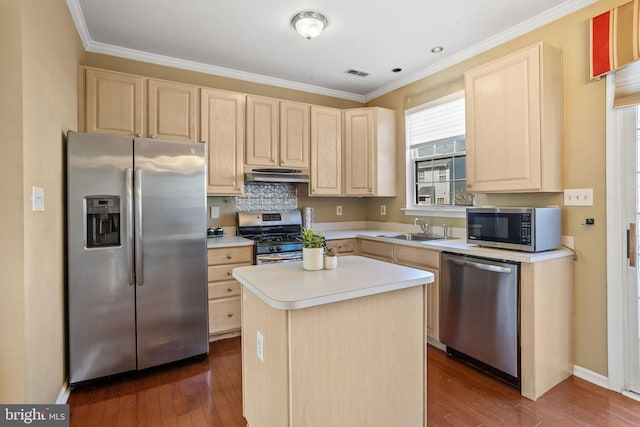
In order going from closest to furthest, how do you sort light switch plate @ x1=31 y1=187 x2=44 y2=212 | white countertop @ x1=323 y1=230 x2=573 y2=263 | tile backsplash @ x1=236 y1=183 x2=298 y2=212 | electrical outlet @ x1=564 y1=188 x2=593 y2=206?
light switch plate @ x1=31 y1=187 x2=44 y2=212, white countertop @ x1=323 y1=230 x2=573 y2=263, electrical outlet @ x1=564 y1=188 x2=593 y2=206, tile backsplash @ x1=236 y1=183 x2=298 y2=212

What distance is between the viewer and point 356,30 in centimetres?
273

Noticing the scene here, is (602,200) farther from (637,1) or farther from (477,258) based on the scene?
(637,1)

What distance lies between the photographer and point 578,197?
235cm

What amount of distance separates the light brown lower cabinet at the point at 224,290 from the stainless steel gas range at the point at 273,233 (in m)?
0.17

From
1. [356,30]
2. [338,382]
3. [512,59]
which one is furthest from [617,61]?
[338,382]

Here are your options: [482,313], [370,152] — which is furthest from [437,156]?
[482,313]

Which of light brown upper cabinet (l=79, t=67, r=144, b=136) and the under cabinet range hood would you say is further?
the under cabinet range hood

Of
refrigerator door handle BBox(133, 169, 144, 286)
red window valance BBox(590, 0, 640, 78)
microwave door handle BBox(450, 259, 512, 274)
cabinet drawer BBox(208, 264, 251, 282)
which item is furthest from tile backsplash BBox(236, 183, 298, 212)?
red window valance BBox(590, 0, 640, 78)

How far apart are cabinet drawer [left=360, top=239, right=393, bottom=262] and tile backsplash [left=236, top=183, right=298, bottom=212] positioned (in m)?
0.97

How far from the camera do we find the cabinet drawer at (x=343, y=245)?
11.8 ft

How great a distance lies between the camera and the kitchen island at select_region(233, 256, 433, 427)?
1318 millimetres

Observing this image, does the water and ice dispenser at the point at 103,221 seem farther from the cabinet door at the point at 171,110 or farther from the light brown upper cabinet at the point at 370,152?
the light brown upper cabinet at the point at 370,152

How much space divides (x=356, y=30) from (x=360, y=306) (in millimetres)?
Result: 2306

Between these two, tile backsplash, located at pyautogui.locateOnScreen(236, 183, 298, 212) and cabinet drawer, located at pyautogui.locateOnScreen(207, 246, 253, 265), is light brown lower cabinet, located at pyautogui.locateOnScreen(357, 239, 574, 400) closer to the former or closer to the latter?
Result: cabinet drawer, located at pyautogui.locateOnScreen(207, 246, 253, 265)
